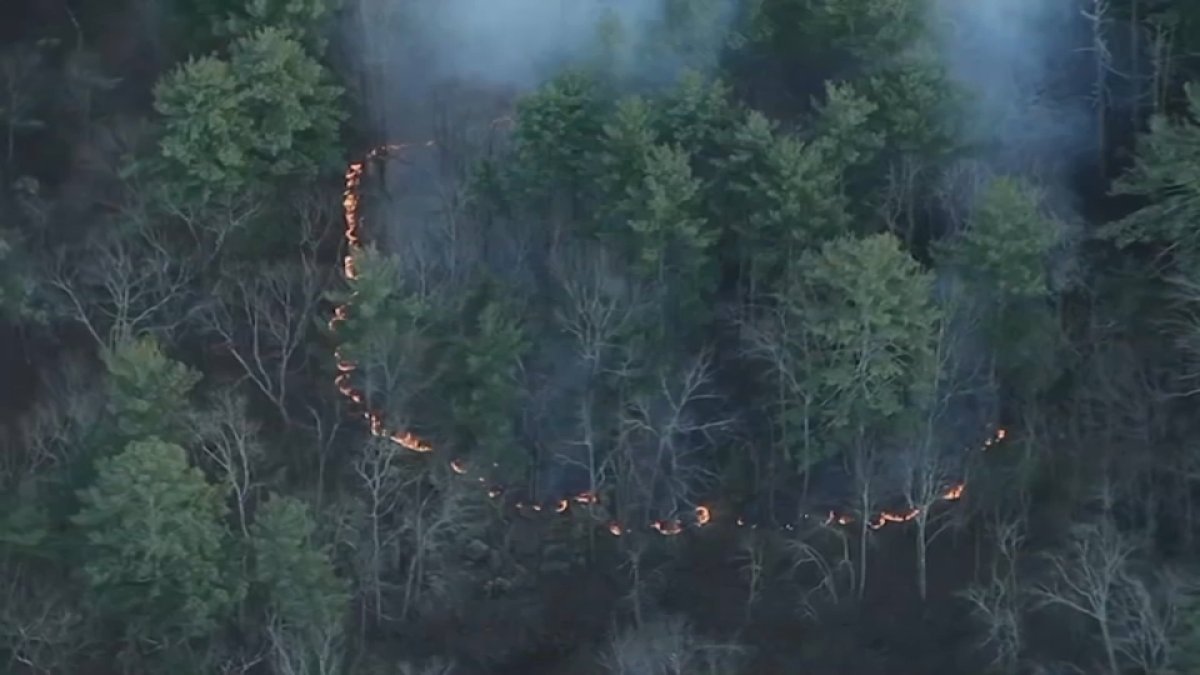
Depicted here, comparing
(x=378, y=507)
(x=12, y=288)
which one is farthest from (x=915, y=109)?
(x=12, y=288)

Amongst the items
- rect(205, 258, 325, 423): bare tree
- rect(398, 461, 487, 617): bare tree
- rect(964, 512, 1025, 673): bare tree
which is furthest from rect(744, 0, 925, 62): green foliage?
rect(398, 461, 487, 617): bare tree

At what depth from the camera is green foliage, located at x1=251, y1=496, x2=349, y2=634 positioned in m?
31.1

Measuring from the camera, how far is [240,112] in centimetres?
3597

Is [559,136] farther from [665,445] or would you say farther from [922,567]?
[922,567]

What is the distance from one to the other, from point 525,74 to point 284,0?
459 centimetres

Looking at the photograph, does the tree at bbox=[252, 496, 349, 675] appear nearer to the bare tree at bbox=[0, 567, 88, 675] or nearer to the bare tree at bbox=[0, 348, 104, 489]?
the bare tree at bbox=[0, 567, 88, 675]

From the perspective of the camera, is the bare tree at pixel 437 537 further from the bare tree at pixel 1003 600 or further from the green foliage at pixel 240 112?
the bare tree at pixel 1003 600

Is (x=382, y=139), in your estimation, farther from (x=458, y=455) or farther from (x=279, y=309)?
(x=458, y=455)

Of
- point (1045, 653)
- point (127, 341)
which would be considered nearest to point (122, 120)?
point (127, 341)

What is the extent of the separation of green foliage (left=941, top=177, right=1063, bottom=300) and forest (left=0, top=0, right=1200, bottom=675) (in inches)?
2.4

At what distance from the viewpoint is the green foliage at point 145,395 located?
1243 inches

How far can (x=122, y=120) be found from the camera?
39.2 metres

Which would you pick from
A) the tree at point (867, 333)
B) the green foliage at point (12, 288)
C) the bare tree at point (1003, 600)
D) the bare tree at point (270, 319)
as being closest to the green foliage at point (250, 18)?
the bare tree at point (270, 319)

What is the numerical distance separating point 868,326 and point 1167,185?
15.0 ft
